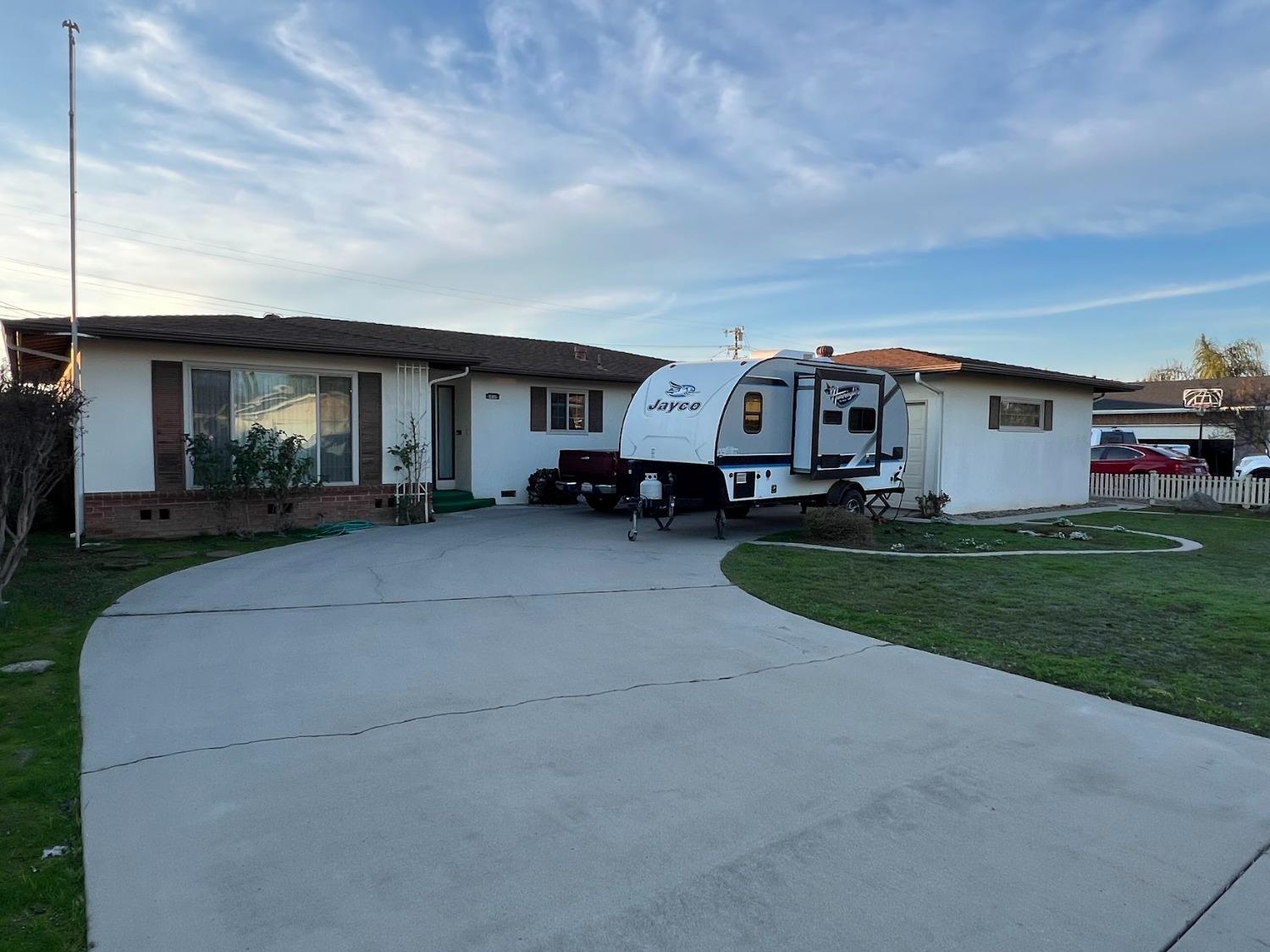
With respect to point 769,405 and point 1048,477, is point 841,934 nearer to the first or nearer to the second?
point 769,405

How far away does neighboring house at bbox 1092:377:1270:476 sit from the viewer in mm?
31172

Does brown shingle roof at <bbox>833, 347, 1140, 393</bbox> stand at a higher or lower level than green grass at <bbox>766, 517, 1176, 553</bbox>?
higher

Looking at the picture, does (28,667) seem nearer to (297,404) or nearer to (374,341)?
(297,404)

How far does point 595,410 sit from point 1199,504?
1499 centimetres

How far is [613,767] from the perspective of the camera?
4152 mm

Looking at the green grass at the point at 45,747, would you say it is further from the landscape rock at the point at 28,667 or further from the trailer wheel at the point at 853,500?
the trailer wheel at the point at 853,500

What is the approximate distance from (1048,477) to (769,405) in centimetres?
1055

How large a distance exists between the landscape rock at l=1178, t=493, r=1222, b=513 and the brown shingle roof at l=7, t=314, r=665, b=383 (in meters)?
13.5

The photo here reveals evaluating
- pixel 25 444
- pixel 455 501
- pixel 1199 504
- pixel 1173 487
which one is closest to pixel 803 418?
pixel 455 501

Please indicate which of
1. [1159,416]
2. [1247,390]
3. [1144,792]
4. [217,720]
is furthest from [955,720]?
[1159,416]

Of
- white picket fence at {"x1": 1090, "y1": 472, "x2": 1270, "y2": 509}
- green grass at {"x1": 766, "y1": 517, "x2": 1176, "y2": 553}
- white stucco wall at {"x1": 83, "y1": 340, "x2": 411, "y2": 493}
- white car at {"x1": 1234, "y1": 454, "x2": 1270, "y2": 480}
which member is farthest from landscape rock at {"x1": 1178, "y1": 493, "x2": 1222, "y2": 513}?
white stucco wall at {"x1": 83, "y1": 340, "x2": 411, "y2": 493}

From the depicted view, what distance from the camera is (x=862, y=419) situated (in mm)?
14195

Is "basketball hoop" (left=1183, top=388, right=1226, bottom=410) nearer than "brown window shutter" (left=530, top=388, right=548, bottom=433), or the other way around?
"brown window shutter" (left=530, top=388, right=548, bottom=433)

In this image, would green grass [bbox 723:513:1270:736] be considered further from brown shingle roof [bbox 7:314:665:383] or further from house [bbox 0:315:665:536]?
brown shingle roof [bbox 7:314:665:383]
